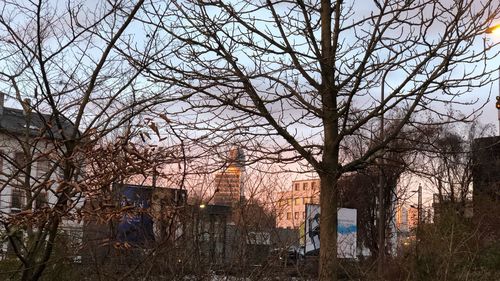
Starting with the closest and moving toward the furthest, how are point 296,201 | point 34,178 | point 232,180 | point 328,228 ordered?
point 34,178 < point 328,228 < point 232,180 < point 296,201

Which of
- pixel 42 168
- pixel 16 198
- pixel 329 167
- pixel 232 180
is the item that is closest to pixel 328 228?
pixel 329 167

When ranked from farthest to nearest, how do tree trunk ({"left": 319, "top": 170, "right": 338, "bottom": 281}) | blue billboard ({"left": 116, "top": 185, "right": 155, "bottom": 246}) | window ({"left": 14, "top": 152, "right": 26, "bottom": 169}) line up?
tree trunk ({"left": 319, "top": 170, "right": 338, "bottom": 281})
window ({"left": 14, "top": 152, "right": 26, "bottom": 169})
blue billboard ({"left": 116, "top": 185, "right": 155, "bottom": 246})

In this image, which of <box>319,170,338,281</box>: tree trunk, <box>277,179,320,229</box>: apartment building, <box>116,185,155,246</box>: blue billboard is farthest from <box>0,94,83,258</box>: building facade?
<box>277,179,320,229</box>: apartment building

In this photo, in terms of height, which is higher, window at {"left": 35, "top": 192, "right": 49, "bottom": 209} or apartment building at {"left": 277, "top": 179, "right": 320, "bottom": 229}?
apartment building at {"left": 277, "top": 179, "right": 320, "bottom": 229}

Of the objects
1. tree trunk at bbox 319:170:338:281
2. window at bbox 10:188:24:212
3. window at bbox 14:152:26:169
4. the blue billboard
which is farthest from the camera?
tree trunk at bbox 319:170:338:281

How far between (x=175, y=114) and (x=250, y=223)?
4.23ft

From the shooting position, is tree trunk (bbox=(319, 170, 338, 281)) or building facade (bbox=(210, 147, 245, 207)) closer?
tree trunk (bbox=(319, 170, 338, 281))

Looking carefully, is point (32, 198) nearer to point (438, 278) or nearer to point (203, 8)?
point (203, 8)

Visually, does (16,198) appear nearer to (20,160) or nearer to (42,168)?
(20,160)

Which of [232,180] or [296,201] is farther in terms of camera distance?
[296,201]

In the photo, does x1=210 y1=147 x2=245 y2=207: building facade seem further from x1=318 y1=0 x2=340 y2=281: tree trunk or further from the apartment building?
x1=318 y1=0 x2=340 y2=281: tree trunk

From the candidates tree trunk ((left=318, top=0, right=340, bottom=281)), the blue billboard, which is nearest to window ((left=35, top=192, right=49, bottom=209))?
the blue billboard

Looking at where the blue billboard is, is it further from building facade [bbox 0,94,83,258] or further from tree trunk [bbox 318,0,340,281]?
tree trunk [bbox 318,0,340,281]

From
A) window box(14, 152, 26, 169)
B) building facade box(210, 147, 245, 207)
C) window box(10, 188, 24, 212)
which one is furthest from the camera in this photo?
building facade box(210, 147, 245, 207)
